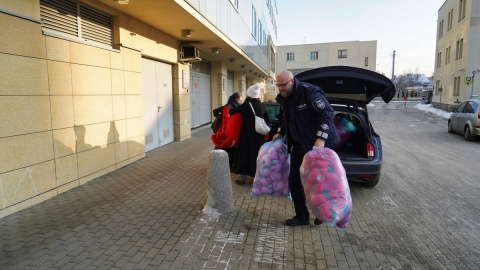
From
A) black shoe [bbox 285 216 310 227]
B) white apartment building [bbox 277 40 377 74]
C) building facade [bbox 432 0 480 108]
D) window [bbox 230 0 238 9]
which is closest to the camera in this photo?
black shoe [bbox 285 216 310 227]

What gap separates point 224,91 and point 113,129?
10099 mm

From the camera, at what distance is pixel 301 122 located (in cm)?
387

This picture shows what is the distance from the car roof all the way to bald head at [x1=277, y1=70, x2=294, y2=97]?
0.88 m

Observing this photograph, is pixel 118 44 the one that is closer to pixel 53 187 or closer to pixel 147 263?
pixel 53 187

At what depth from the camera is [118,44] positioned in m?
7.21

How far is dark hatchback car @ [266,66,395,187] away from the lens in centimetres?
485

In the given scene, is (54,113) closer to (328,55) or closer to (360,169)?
(360,169)

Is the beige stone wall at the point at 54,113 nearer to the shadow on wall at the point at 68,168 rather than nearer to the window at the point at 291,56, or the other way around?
the shadow on wall at the point at 68,168

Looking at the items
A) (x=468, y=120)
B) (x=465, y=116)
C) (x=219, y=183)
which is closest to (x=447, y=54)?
(x=465, y=116)

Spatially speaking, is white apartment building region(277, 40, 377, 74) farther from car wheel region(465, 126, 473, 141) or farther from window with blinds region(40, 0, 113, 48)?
window with blinds region(40, 0, 113, 48)

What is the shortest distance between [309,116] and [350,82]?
180 centimetres

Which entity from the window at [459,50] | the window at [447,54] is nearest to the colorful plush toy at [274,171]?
→ the window at [459,50]

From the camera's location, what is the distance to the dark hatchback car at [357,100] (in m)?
4.85

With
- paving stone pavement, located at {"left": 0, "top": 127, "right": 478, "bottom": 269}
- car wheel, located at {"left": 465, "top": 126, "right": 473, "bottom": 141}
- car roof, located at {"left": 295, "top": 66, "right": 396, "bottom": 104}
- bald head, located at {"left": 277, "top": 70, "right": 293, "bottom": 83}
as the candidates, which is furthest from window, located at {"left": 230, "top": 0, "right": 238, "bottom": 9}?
car wheel, located at {"left": 465, "top": 126, "right": 473, "bottom": 141}
